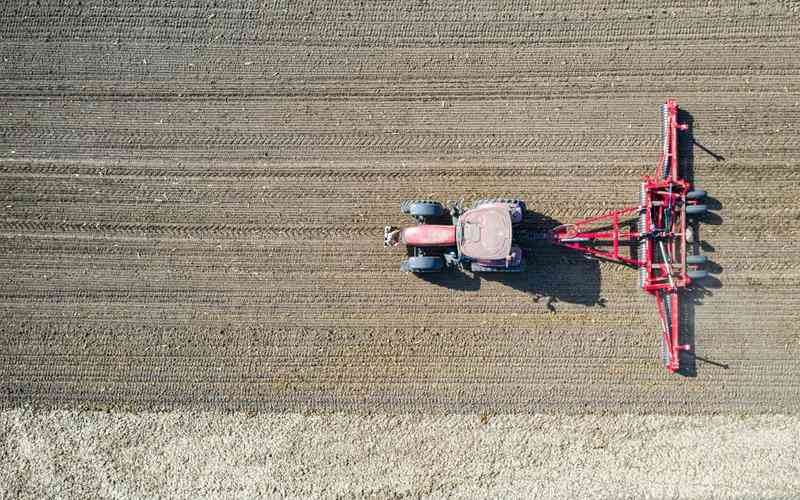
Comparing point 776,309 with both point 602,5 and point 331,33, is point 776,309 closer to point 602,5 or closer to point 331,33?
point 602,5

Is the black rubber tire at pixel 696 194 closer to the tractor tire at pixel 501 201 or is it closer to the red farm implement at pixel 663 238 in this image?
the red farm implement at pixel 663 238

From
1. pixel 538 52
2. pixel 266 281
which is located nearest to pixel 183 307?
pixel 266 281

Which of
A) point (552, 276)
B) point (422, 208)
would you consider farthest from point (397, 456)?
point (422, 208)

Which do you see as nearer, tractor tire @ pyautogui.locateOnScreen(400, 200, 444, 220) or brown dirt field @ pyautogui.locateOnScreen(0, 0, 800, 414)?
tractor tire @ pyautogui.locateOnScreen(400, 200, 444, 220)

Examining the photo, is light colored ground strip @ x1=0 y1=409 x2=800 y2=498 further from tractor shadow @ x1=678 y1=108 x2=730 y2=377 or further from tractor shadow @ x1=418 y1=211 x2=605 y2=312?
tractor shadow @ x1=418 y1=211 x2=605 y2=312

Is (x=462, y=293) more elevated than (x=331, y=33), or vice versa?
(x=331, y=33)

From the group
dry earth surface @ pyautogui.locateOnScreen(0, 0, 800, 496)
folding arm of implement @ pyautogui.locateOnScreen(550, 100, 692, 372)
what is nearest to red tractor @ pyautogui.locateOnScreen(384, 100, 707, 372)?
folding arm of implement @ pyautogui.locateOnScreen(550, 100, 692, 372)
